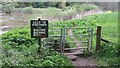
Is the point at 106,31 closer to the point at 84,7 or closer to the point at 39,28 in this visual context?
the point at 84,7

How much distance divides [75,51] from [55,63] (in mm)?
1119

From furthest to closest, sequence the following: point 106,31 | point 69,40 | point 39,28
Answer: point 106,31 → point 69,40 → point 39,28

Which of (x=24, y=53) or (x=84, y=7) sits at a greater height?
(x=84, y=7)

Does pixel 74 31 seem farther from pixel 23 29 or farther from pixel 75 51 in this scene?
pixel 23 29

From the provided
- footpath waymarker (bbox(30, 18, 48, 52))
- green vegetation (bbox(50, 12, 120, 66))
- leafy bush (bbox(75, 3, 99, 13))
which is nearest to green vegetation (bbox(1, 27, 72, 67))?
footpath waymarker (bbox(30, 18, 48, 52))

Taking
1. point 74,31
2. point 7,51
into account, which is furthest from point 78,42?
point 7,51

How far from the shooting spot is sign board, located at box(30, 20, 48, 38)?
135 inches

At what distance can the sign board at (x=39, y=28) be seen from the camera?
3.43 metres

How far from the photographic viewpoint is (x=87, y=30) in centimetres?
419

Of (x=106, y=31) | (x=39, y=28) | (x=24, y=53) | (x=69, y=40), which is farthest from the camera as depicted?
(x=106, y=31)

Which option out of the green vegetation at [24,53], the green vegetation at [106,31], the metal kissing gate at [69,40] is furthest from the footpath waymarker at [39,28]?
the green vegetation at [106,31]

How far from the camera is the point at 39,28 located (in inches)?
137

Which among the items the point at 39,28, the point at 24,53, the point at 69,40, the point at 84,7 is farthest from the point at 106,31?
the point at 24,53

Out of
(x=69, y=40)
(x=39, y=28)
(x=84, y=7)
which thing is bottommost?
(x=69, y=40)
